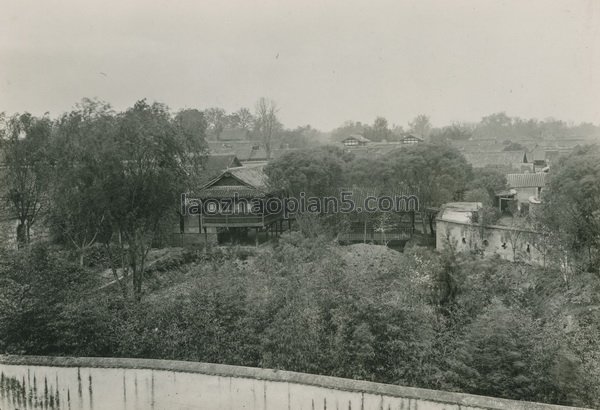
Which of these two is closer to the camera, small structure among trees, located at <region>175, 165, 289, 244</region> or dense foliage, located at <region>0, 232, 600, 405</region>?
dense foliage, located at <region>0, 232, 600, 405</region>

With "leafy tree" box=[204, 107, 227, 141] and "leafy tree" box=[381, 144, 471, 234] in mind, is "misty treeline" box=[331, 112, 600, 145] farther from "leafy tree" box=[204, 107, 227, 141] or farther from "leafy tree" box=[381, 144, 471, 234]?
"leafy tree" box=[381, 144, 471, 234]

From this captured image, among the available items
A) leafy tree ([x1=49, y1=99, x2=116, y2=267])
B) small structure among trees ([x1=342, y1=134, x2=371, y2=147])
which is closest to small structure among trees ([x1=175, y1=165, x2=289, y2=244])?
leafy tree ([x1=49, y1=99, x2=116, y2=267])

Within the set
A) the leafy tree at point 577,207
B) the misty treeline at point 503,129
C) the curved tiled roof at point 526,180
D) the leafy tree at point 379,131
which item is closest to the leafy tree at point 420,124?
the misty treeline at point 503,129

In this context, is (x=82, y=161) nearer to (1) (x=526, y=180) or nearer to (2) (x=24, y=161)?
(2) (x=24, y=161)

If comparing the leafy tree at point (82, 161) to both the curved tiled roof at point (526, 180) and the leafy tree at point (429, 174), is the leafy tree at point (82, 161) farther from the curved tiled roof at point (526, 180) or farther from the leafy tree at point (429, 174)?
the curved tiled roof at point (526, 180)

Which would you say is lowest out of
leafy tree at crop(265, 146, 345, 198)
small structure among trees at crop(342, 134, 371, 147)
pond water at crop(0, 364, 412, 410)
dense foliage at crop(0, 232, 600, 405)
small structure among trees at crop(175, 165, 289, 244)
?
pond water at crop(0, 364, 412, 410)

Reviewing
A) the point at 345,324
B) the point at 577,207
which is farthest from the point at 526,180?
the point at 345,324
